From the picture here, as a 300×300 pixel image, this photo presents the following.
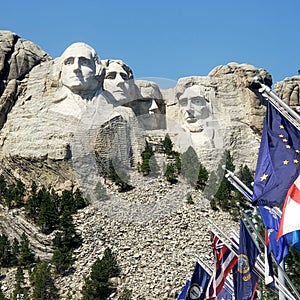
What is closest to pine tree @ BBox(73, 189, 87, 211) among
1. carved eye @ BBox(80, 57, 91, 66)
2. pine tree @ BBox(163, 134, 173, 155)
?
carved eye @ BBox(80, 57, 91, 66)

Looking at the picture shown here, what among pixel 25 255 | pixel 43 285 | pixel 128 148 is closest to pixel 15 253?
pixel 25 255

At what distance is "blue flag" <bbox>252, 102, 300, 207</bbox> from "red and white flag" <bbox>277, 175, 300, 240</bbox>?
5.6 inches

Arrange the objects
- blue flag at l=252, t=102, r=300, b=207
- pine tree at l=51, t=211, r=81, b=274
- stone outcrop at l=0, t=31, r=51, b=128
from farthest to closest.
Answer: stone outcrop at l=0, t=31, r=51, b=128 < pine tree at l=51, t=211, r=81, b=274 < blue flag at l=252, t=102, r=300, b=207

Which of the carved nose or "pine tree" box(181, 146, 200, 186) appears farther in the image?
the carved nose

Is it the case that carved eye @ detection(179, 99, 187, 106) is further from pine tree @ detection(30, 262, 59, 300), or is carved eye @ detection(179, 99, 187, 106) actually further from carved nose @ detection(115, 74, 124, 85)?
pine tree @ detection(30, 262, 59, 300)

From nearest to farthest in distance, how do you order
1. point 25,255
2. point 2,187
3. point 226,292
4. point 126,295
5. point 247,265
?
1. point 247,265
2. point 226,292
3. point 126,295
4. point 25,255
5. point 2,187

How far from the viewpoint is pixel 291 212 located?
1458 cm

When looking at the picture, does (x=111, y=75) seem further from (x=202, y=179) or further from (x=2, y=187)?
(x=2, y=187)

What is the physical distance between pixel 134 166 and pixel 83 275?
8.22 meters

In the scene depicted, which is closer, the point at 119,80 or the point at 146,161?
the point at 146,161

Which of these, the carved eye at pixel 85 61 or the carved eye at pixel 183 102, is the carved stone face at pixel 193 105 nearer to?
the carved eye at pixel 183 102

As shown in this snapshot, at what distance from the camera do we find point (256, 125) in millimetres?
48031

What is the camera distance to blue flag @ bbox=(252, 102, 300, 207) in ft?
48.9

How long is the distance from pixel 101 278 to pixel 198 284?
40.9ft
